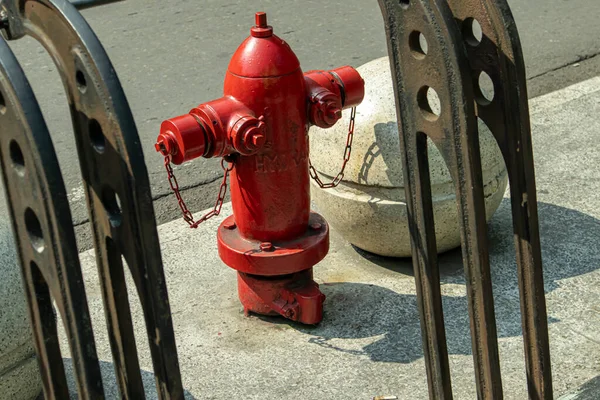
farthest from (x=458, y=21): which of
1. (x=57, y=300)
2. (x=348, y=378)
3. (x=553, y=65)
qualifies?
(x=553, y=65)

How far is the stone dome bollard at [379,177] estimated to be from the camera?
13.8 feet

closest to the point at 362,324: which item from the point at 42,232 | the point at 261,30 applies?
the point at 261,30

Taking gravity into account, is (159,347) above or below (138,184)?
below

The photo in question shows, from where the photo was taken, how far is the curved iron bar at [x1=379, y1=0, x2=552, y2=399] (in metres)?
2.63

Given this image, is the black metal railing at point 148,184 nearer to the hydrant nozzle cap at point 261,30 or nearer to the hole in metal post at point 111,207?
the hole in metal post at point 111,207

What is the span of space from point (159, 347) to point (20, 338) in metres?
1.23

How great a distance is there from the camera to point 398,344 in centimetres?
397

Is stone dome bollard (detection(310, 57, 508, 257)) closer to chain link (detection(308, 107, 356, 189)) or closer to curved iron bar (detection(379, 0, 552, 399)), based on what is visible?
chain link (detection(308, 107, 356, 189))

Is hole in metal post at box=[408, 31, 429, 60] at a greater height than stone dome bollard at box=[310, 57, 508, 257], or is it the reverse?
hole in metal post at box=[408, 31, 429, 60]

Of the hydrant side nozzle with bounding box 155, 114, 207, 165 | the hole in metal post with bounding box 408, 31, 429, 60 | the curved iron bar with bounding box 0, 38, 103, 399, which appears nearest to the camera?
the curved iron bar with bounding box 0, 38, 103, 399

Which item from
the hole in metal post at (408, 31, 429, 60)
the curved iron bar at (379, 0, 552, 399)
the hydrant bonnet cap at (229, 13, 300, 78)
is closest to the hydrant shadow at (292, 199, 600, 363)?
the curved iron bar at (379, 0, 552, 399)

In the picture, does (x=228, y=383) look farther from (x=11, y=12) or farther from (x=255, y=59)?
(x=11, y=12)

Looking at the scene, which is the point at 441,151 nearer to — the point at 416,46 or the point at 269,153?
the point at 416,46

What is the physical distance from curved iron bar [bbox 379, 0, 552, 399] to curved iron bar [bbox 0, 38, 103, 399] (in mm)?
1062
